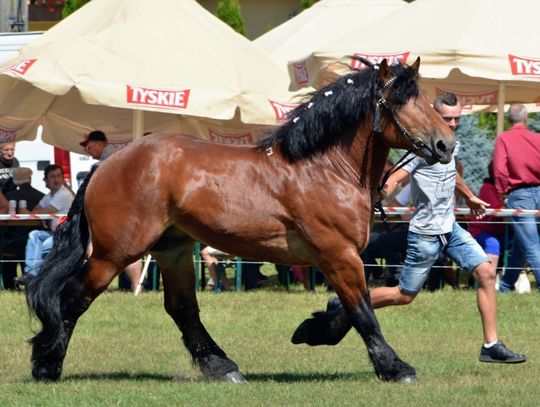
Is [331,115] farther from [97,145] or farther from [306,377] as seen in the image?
[97,145]

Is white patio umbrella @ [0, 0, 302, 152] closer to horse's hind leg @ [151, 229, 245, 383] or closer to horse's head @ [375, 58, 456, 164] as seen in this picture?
horse's hind leg @ [151, 229, 245, 383]

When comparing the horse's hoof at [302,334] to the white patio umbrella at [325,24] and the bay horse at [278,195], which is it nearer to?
the bay horse at [278,195]

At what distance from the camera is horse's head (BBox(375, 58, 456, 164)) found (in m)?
8.37

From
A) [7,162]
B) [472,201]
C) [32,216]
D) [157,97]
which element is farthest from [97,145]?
[472,201]

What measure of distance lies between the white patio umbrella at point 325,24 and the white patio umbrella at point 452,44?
477cm

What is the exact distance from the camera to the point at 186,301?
30.0 ft

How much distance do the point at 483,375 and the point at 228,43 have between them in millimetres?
8548

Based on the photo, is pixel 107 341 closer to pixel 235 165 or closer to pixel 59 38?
pixel 235 165

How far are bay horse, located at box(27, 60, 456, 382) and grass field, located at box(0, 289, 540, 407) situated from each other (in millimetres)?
521

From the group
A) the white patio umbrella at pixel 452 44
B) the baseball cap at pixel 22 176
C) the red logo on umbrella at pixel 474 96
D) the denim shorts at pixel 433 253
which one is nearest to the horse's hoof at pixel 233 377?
the denim shorts at pixel 433 253

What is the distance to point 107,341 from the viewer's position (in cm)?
1112

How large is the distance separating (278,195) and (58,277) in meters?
1.59

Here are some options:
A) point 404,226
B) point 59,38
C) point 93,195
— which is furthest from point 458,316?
point 59,38

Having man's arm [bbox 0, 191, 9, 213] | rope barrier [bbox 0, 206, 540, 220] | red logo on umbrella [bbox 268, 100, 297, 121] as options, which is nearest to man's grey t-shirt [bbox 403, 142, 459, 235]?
rope barrier [bbox 0, 206, 540, 220]
